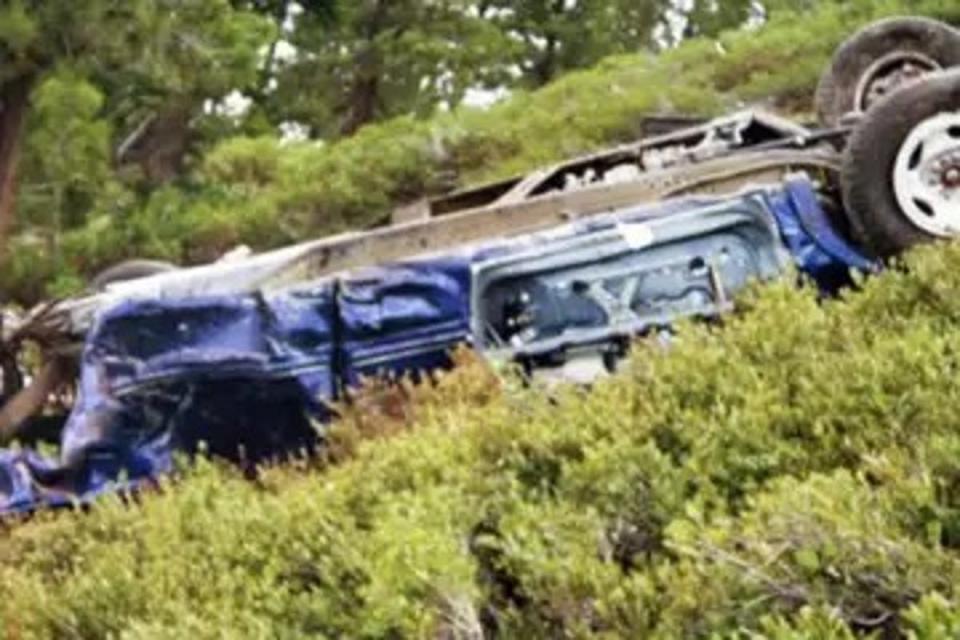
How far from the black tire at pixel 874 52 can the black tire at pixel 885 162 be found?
6.50ft

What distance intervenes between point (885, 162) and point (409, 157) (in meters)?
9.87

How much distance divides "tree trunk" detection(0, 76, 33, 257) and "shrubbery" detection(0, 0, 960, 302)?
147 centimetres

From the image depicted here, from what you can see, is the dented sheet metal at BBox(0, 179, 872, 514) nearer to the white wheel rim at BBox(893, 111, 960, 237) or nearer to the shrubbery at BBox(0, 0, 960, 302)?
the white wheel rim at BBox(893, 111, 960, 237)

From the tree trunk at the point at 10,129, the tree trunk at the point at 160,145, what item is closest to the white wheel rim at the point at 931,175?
the tree trunk at the point at 10,129

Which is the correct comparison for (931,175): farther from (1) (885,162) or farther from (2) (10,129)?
(2) (10,129)

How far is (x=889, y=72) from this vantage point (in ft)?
31.7

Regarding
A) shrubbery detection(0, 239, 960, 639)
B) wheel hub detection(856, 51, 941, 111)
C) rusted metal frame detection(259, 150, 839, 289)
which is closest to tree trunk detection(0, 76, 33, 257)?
rusted metal frame detection(259, 150, 839, 289)

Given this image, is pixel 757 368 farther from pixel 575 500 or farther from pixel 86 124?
pixel 86 124

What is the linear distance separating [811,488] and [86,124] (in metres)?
10.5

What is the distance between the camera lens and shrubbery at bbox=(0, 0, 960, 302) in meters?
16.0

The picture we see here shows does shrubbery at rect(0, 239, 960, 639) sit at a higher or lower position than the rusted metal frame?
lower

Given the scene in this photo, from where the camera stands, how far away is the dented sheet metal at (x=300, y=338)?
7375 millimetres

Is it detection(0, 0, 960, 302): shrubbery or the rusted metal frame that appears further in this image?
detection(0, 0, 960, 302): shrubbery

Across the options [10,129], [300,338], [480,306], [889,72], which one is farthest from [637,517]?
[10,129]
